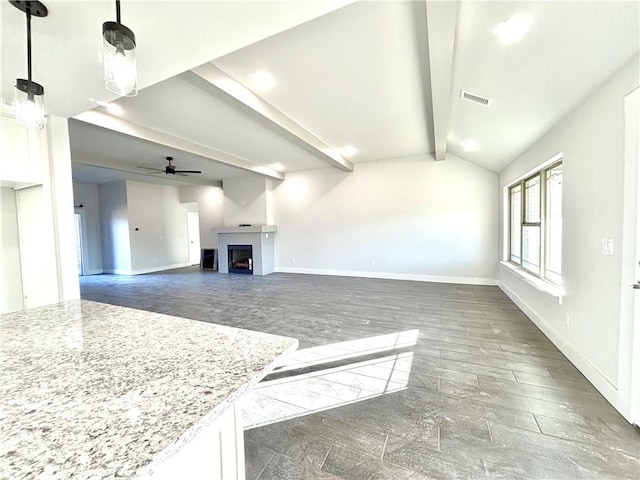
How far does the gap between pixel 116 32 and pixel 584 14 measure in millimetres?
2517

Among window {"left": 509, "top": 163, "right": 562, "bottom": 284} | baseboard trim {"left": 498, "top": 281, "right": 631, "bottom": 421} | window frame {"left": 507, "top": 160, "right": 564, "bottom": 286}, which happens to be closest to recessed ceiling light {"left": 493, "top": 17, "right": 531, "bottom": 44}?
window frame {"left": 507, "top": 160, "right": 564, "bottom": 286}

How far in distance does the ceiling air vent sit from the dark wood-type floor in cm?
270

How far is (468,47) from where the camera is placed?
2311mm

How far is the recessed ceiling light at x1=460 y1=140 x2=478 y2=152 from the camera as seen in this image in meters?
4.68

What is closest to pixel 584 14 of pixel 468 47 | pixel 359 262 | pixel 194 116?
pixel 468 47

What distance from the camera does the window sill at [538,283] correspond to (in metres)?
2.95

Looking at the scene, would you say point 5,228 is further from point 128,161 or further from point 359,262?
point 359,262

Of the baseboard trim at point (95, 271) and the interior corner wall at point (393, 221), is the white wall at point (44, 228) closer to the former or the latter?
the interior corner wall at point (393, 221)

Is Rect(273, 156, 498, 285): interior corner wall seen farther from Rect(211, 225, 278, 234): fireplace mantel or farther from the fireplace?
the fireplace

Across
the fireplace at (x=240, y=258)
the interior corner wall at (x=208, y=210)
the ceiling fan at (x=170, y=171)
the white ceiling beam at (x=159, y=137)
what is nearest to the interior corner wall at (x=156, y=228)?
the interior corner wall at (x=208, y=210)

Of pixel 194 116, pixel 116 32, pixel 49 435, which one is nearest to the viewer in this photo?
pixel 49 435

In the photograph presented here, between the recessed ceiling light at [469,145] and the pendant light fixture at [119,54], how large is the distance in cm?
484

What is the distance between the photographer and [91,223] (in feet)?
28.8

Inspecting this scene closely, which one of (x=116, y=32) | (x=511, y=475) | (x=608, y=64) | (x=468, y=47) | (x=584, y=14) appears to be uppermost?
(x=468, y=47)
